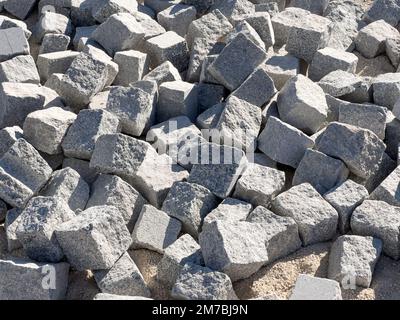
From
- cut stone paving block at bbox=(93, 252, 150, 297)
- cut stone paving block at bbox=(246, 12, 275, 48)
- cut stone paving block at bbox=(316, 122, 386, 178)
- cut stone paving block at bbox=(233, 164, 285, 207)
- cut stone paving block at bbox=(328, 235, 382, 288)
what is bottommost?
cut stone paving block at bbox=(93, 252, 150, 297)

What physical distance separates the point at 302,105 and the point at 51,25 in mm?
2406

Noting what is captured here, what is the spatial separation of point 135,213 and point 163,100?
1.02 metres

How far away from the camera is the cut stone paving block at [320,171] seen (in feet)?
14.6

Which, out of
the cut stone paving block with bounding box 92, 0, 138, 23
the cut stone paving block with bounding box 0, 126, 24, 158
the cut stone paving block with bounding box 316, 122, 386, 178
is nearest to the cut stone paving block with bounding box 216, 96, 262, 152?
the cut stone paving block with bounding box 316, 122, 386, 178

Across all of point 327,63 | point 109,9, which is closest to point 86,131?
point 109,9

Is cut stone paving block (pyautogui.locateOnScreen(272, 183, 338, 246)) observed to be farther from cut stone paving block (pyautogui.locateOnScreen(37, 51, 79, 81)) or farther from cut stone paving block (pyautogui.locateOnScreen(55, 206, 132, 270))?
cut stone paving block (pyautogui.locateOnScreen(37, 51, 79, 81))

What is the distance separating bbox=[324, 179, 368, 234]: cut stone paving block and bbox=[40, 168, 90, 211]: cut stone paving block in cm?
158

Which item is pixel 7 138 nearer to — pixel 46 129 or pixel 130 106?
pixel 46 129

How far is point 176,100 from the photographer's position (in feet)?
16.1

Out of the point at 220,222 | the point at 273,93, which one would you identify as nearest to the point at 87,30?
the point at 273,93

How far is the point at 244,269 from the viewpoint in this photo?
382 centimetres

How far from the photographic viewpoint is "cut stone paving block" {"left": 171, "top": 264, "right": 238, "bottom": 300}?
143 inches

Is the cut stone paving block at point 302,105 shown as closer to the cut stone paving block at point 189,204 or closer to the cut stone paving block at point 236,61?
the cut stone paving block at point 236,61

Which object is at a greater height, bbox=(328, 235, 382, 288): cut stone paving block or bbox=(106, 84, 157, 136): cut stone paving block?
bbox=(106, 84, 157, 136): cut stone paving block
